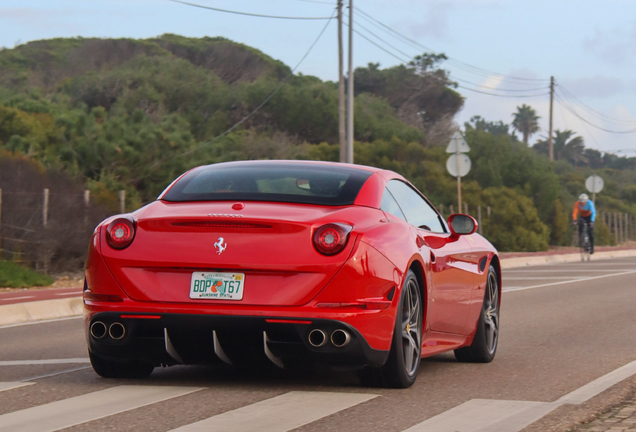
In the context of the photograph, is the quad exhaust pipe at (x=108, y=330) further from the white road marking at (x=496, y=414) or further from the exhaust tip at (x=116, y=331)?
the white road marking at (x=496, y=414)

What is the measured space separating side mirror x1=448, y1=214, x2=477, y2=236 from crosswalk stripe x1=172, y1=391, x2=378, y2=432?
1.89 meters

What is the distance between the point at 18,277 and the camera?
16.8 m

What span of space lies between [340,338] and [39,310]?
7.05 m

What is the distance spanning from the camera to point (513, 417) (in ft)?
17.6

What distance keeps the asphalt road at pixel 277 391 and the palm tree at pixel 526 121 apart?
141 meters

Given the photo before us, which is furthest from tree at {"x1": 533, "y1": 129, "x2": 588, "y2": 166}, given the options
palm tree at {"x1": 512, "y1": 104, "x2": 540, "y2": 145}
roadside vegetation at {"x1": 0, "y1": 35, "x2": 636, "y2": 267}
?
roadside vegetation at {"x1": 0, "y1": 35, "x2": 636, "y2": 267}

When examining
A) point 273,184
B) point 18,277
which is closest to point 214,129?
point 18,277

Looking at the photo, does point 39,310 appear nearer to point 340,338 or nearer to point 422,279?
point 422,279

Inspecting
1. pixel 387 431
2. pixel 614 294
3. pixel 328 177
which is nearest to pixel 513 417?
pixel 387 431

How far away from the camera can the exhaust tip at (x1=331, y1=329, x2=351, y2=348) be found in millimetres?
5742

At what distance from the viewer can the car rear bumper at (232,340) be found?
Answer: 5676 millimetres

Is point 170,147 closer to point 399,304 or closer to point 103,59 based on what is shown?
point 399,304

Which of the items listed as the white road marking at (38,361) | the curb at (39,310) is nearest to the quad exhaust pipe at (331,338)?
the white road marking at (38,361)

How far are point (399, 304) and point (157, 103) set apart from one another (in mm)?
45947
